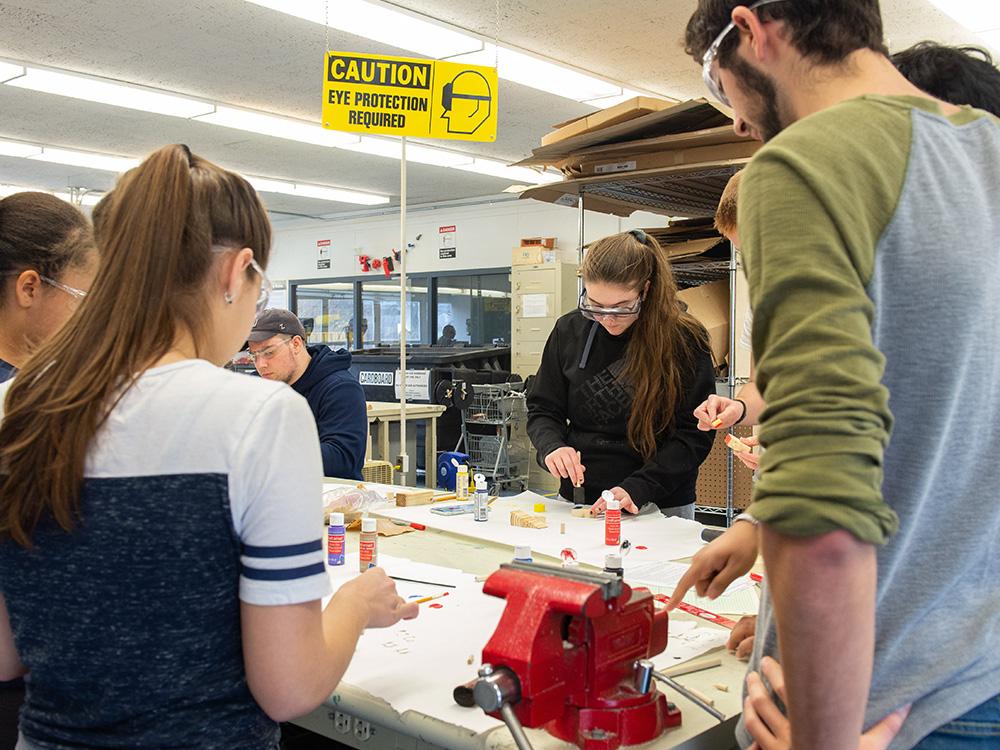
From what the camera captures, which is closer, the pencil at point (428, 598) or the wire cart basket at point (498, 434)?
the pencil at point (428, 598)

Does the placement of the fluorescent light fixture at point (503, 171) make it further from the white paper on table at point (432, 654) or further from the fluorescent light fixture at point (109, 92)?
the white paper on table at point (432, 654)

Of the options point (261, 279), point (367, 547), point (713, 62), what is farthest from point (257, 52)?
point (713, 62)

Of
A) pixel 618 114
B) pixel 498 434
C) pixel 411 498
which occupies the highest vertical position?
pixel 618 114

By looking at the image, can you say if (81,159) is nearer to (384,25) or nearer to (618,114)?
(384,25)

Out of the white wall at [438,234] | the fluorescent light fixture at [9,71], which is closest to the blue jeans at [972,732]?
the fluorescent light fixture at [9,71]

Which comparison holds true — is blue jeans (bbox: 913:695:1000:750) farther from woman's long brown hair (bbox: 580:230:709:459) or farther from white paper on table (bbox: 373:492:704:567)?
woman's long brown hair (bbox: 580:230:709:459)

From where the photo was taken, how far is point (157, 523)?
0.90 metres

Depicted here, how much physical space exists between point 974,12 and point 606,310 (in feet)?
12.2

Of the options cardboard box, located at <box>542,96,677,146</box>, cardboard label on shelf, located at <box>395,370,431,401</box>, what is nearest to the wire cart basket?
cardboard label on shelf, located at <box>395,370,431,401</box>

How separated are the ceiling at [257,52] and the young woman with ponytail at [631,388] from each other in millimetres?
3000

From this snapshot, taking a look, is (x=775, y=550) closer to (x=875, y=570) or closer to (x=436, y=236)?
(x=875, y=570)

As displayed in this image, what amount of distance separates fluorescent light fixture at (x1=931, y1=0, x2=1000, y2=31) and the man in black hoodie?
12.7ft

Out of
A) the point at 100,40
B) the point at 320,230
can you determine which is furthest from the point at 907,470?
the point at 320,230

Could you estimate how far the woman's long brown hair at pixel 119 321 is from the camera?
0.92 meters
